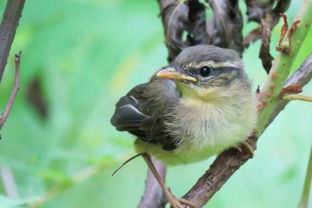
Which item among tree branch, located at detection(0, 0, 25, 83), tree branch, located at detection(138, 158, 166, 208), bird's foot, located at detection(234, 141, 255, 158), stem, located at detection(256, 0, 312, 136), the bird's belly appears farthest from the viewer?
tree branch, located at detection(138, 158, 166, 208)

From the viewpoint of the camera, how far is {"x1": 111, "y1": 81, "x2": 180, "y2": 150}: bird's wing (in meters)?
3.05

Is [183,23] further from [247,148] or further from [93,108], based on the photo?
[93,108]

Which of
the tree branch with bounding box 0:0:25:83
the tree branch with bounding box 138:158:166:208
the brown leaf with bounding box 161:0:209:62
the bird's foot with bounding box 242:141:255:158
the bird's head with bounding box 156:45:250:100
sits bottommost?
the tree branch with bounding box 138:158:166:208

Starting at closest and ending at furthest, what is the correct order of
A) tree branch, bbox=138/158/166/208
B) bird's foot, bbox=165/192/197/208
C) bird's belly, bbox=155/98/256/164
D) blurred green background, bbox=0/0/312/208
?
bird's foot, bbox=165/192/197/208 → bird's belly, bbox=155/98/256/164 → tree branch, bbox=138/158/166/208 → blurred green background, bbox=0/0/312/208

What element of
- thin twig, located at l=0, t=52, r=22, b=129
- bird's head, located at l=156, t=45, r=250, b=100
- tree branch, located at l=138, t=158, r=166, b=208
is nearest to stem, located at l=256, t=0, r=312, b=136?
bird's head, located at l=156, t=45, r=250, b=100

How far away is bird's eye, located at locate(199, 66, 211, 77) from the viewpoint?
9.74 ft

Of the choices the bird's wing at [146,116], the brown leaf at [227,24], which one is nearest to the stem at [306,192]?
the bird's wing at [146,116]

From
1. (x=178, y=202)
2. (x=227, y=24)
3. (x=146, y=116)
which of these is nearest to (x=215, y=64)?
(x=227, y=24)

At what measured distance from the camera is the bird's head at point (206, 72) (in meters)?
2.88

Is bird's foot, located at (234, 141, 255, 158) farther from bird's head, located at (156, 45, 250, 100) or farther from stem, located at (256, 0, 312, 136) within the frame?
bird's head, located at (156, 45, 250, 100)

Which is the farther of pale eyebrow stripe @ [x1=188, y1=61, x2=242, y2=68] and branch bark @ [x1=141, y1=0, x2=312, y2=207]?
pale eyebrow stripe @ [x1=188, y1=61, x2=242, y2=68]

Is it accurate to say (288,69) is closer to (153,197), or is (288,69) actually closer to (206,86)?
(206,86)

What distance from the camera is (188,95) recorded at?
10.1 ft

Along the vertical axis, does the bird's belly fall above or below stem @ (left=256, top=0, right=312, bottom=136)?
below
